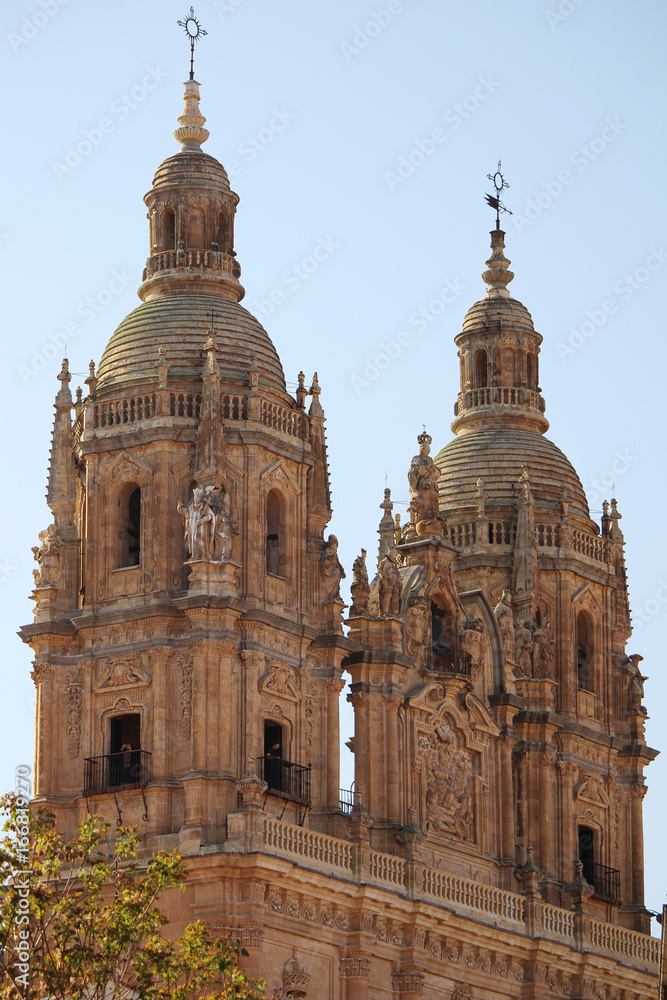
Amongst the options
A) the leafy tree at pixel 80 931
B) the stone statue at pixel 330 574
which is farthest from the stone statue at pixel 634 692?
the leafy tree at pixel 80 931

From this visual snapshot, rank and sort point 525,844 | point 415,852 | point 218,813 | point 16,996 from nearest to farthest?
point 16,996
point 218,813
point 415,852
point 525,844

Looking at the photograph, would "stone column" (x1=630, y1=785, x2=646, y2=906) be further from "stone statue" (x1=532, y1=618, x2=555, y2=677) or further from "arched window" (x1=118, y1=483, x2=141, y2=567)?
"arched window" (x1=118, y1=483, x2=141, y2=567)

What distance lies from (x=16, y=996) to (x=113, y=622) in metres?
17.1

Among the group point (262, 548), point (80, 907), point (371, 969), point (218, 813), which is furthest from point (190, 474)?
point (80, 907)

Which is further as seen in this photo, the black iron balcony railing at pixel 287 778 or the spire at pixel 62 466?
the spire at pixel 62 466

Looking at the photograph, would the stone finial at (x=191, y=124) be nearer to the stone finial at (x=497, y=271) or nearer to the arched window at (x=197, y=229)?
the arched window at (x=197, y=229)

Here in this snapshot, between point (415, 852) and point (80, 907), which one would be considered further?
point (415, 852)

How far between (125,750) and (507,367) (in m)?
21.5

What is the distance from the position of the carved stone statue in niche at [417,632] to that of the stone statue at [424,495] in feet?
8.00

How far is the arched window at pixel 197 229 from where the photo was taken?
218ft

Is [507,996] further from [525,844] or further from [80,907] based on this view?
[80,907]

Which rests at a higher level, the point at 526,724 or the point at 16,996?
the point at 526,724

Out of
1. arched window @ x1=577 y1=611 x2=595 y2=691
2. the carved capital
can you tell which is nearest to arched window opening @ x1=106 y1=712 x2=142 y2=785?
the carved capital

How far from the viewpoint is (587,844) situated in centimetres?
7244
